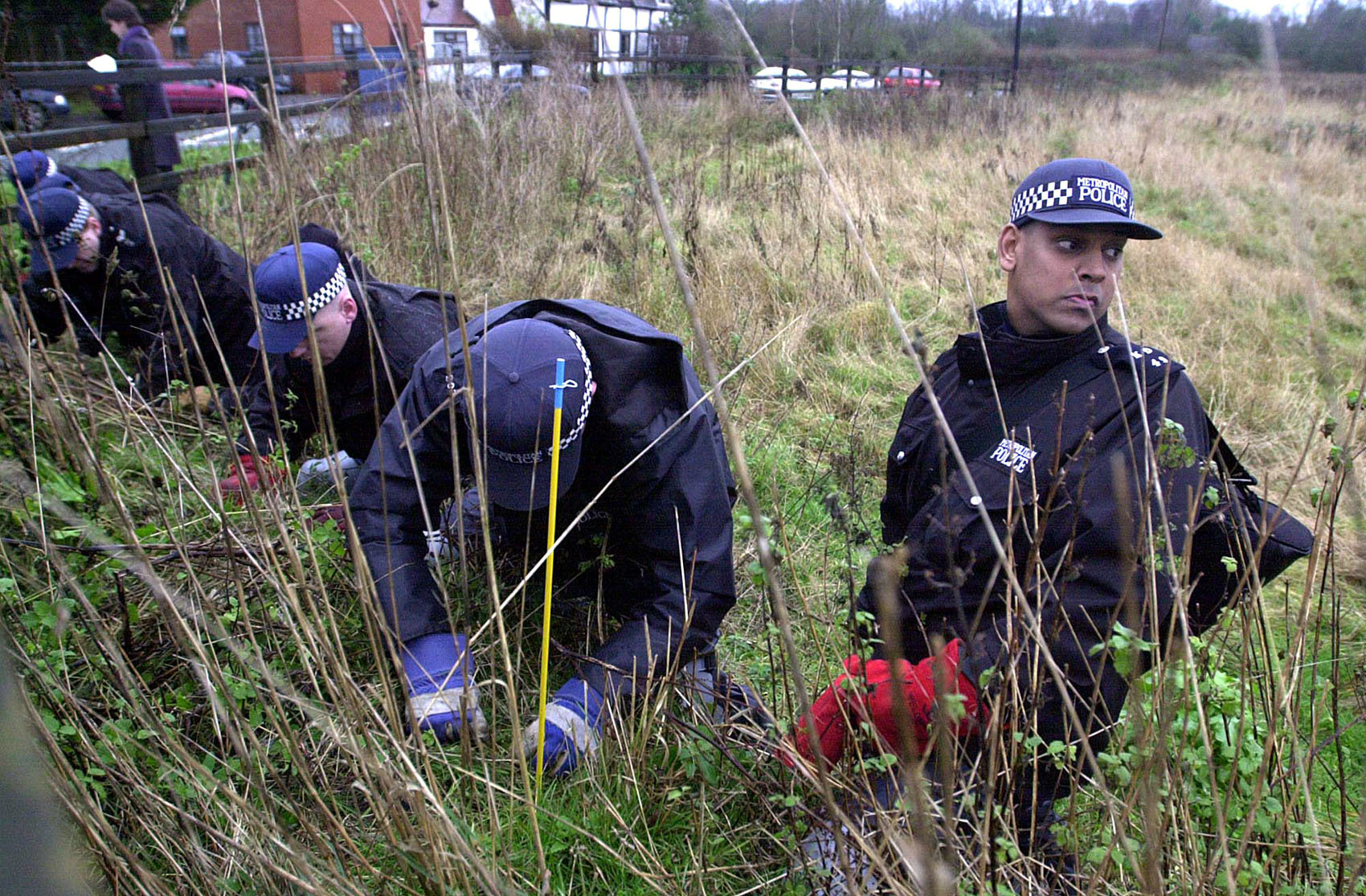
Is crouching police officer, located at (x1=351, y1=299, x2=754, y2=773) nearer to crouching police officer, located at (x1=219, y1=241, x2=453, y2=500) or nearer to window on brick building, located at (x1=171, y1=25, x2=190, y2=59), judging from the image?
crouching police officer, located at (x1=219, y1=241, x2=453, y2=500)

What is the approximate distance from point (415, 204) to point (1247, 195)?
325 inches

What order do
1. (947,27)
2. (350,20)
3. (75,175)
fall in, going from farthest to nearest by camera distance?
(947,27) < (75,175) < (350,20)

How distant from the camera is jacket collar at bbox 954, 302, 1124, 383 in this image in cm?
194

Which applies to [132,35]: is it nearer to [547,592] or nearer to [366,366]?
[366,366]

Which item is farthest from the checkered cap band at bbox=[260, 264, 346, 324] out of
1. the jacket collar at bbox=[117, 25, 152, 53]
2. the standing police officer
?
the jacket collar at bbox=[117, 25, 152, 53]

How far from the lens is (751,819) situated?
65.0 inches

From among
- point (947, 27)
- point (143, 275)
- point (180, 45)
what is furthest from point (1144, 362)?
point (180, 45)

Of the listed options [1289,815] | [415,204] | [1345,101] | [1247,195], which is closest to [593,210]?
[415,204]

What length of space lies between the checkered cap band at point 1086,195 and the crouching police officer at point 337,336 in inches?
66.3

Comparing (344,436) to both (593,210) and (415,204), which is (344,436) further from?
(593,210)

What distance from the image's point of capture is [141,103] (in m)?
5.77

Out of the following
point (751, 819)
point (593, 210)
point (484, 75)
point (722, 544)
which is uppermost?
point (484, 75)

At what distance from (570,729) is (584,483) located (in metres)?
0.67

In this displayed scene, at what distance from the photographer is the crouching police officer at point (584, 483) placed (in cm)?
189
